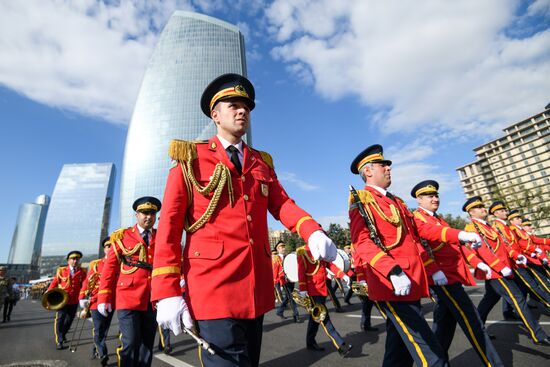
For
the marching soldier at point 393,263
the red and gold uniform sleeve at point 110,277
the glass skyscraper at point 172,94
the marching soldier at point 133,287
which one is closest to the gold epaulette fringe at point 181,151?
the marching soldier at point 393,263

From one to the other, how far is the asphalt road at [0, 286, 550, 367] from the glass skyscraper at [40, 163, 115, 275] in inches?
4878

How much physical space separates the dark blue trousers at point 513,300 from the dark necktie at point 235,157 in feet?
15.7

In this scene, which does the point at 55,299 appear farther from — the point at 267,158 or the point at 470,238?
the point at 470,238

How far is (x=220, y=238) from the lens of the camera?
1923 mm

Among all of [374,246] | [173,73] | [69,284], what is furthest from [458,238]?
[173,73]

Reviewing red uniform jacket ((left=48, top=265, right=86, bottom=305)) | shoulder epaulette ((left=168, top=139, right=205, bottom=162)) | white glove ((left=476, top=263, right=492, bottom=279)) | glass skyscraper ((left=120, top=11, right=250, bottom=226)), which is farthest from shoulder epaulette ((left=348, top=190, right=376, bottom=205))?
glass skyscraper ((left=120, top=11, right=250, bottom=226))

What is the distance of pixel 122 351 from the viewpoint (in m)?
3.90

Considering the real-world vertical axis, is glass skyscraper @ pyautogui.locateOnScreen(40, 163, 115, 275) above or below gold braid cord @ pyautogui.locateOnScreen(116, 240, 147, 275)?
above

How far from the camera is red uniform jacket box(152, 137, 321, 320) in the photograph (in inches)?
70.0

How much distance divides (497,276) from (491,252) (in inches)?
16.6

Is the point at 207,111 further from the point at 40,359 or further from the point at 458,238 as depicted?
the point at 40,359

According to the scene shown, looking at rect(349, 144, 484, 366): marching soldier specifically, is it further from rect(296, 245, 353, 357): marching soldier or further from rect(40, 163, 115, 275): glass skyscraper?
rect(40, 163, 115, 275): glass skyscraper

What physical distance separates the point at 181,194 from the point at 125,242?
129 inches

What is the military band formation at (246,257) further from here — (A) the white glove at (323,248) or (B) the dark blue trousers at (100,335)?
(B) the dark blue trousers at (100,335)
